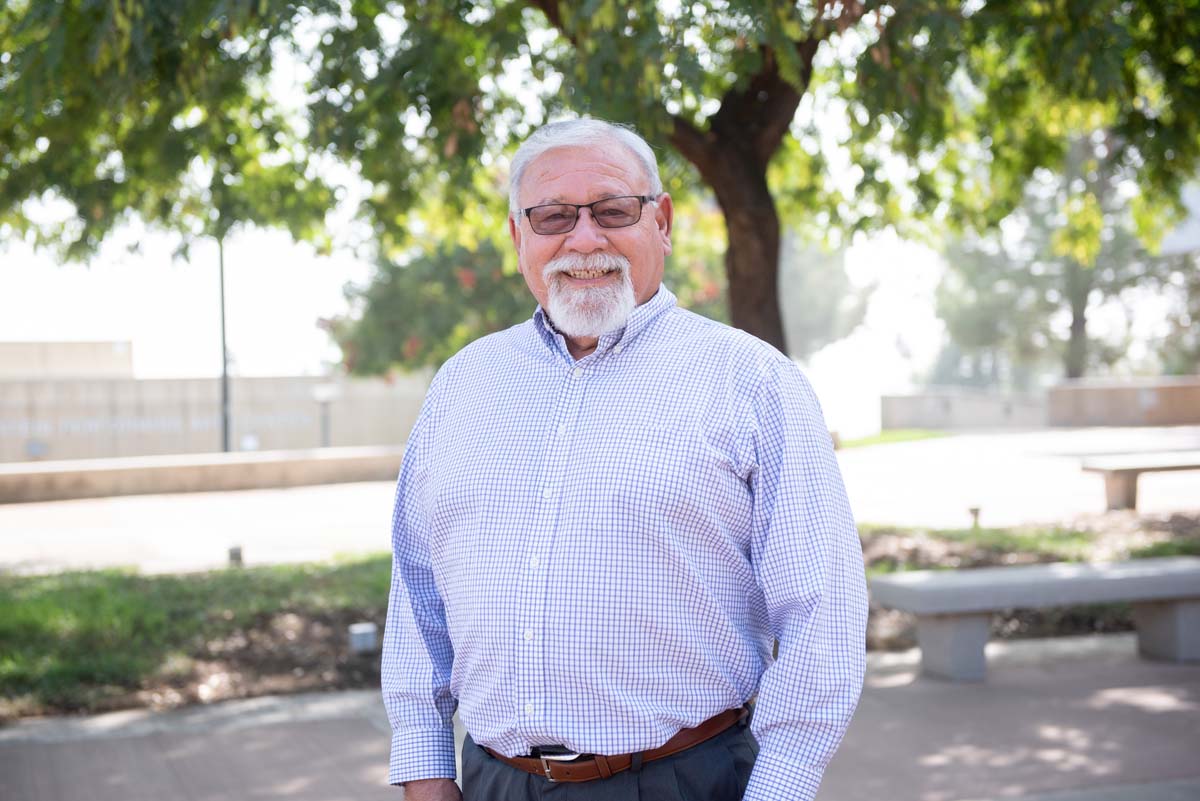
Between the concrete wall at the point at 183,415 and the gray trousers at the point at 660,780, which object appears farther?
the concrete wall at the point at 183,415

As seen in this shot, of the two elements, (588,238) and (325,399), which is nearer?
(588,238)

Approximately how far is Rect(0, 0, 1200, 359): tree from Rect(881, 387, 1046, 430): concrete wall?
26073mm

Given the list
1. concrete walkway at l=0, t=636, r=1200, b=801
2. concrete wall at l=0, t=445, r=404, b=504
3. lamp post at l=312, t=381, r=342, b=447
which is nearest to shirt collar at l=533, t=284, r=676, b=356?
concrete walkway at l=0, t=636, r=1200, b=801

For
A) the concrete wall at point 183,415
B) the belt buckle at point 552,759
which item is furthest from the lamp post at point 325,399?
the belt buckle at point 552,759

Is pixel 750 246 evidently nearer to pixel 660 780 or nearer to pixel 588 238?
pixel 588 238

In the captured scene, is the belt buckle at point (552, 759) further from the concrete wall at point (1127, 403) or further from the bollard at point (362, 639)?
the concrete wall at point (1127, 403)

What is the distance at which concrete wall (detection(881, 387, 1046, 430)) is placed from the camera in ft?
123

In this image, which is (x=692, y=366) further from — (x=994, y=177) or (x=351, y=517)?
(x=351, y=517)

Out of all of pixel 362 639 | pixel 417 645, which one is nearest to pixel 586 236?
pixel 417 645

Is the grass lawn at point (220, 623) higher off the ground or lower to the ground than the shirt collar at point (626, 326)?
lower

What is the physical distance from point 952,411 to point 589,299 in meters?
36.8

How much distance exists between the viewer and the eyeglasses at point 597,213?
2.45m

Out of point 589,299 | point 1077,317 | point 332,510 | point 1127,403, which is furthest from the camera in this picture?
point 1077,317

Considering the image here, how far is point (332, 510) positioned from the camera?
56.0ft
